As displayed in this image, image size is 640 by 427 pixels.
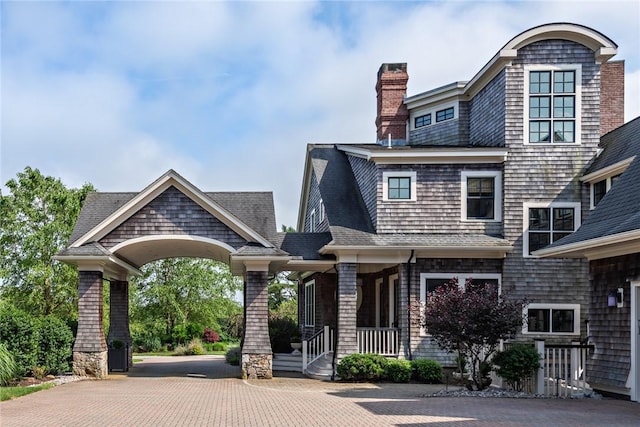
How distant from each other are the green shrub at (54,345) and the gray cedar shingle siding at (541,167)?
12320 millimetres

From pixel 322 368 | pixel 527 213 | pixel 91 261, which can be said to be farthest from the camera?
pixel 527 213

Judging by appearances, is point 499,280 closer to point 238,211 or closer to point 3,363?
point 238,211

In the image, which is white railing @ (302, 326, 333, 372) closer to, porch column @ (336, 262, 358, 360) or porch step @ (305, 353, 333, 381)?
porch step @ (305, 353, 333, 381)

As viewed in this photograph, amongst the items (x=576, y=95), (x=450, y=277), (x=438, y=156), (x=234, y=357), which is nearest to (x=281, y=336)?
(x=234, y=357)

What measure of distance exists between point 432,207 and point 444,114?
5683mm

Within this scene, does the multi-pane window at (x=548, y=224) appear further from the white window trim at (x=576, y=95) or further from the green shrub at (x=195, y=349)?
the green shrub at (x=195, y=349)

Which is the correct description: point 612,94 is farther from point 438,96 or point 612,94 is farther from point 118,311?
point 118,311

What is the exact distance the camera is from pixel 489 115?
2322 centimetres

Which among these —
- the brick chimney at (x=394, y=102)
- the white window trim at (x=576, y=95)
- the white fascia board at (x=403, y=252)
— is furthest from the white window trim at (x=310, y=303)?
the white window trim at (x=576, y=95)

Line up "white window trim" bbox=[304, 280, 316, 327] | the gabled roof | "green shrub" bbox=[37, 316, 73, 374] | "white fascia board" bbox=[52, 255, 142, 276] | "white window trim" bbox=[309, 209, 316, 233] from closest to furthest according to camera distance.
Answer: the gabled roof → "white fascia board" bbox=[52, 255, 142, 276] → "green shrub" bbox=[37, 316, 73, 374] → "white window trim" bbox=[304, 280, 316, 327] → "white window trim" bbox=[309, 209, 316, 233]

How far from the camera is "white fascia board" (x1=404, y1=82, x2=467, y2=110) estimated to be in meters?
25.2

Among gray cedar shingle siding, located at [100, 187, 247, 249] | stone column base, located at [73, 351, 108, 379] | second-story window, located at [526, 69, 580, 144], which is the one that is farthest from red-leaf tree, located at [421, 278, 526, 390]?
stone column base, located at [73, 351, 108, 379]

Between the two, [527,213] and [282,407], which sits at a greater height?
[527,213]

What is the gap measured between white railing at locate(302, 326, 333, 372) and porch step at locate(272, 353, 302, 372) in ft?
1.55
